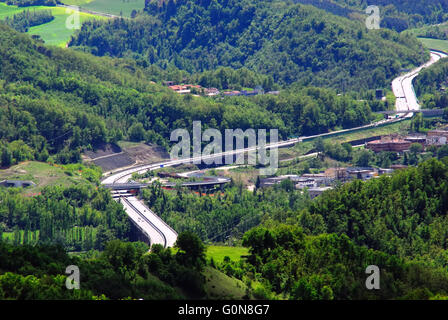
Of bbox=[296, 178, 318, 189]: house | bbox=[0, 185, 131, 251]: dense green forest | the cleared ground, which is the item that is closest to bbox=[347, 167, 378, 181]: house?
bbox=[296, 178, 318, 189]: house

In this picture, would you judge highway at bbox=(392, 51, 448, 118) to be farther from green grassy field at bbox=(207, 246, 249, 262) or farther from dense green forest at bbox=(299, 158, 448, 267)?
green grassy field at bbox=(207, 246, 249, 262)

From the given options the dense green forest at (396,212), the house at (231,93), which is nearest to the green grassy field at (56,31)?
the house at (231,93)

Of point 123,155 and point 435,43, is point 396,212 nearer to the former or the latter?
point 123,155

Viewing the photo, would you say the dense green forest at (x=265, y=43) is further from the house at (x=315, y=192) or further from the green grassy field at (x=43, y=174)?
the green grassy field at (x=43, y=174)
